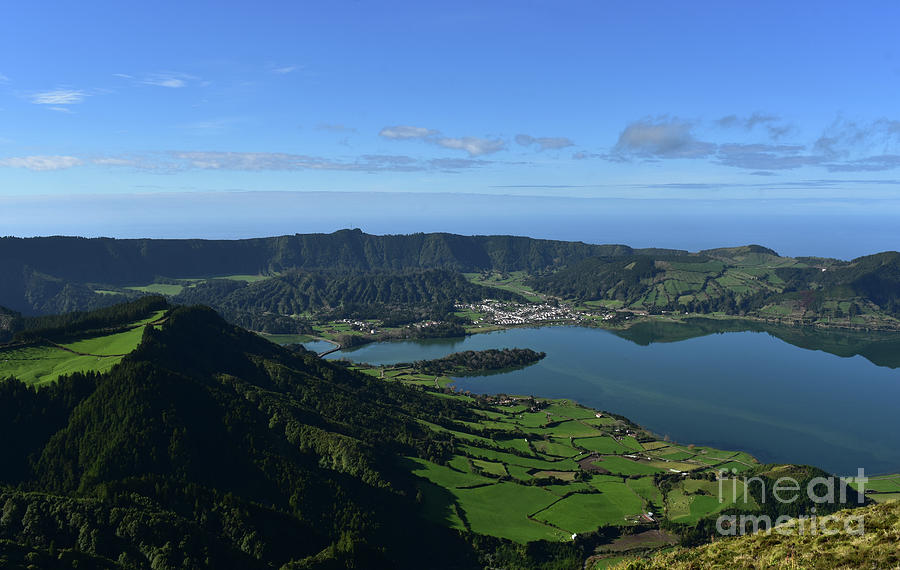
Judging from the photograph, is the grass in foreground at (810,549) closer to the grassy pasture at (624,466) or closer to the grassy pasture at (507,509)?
the grassy pasture at (507,509)

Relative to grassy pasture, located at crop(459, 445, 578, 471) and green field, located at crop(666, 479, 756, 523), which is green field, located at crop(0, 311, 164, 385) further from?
green field, located at crop(666, 479, 756, 523)

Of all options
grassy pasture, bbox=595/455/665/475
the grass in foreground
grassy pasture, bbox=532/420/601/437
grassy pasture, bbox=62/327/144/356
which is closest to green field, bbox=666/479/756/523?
grassy pasture, bbox=595/455/665/475

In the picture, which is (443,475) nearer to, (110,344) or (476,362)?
(110,344)

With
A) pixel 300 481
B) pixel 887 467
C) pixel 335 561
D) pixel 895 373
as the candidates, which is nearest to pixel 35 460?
pixel 300 481

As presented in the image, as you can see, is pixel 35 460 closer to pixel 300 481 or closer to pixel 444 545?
pixel 300 481

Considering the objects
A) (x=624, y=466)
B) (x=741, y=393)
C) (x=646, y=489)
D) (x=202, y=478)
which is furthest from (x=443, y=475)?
(x=741, y=393)

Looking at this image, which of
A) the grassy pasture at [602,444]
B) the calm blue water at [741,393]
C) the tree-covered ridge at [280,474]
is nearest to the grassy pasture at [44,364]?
the tree-covered ridge at [280,474]
